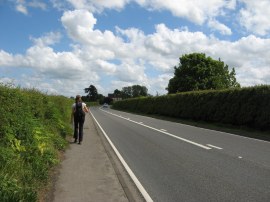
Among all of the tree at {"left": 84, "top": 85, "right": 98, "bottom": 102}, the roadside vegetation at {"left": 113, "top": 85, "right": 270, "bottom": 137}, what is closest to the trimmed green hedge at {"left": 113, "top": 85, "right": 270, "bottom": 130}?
the roadside vegetation at {"left": 113, "top": 85, "right": 270, "bottom": 137}

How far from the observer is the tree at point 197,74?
75.7 m

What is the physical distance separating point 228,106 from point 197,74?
4907 cm

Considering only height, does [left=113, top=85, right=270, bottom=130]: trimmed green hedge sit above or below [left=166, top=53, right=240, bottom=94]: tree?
below

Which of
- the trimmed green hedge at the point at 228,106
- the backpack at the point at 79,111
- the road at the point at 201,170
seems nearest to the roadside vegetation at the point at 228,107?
the trimmed green hedge at the point at 228,106

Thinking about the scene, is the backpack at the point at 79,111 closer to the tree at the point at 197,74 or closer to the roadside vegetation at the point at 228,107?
the roadside vegetation at the point at 228,107

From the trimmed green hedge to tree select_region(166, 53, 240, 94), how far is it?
101ft

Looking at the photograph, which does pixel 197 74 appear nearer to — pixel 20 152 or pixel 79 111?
pixel 79 111

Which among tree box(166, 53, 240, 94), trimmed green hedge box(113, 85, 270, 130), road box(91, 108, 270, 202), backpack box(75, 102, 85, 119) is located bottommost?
road box(91, 108, 270, 202)

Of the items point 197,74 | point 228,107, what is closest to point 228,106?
point 228,107

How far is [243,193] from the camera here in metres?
7.66

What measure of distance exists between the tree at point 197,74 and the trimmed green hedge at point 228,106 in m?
30.9

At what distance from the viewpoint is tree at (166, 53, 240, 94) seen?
2980 inches

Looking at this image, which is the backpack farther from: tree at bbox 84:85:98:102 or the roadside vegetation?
tree at bbox 84:85:98:102

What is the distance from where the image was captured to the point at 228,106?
2834cm
